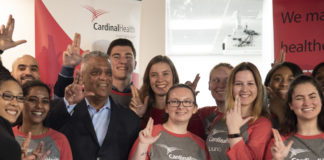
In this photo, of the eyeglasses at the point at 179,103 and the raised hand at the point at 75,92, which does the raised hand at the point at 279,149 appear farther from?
the raised hand at the point at 75,92

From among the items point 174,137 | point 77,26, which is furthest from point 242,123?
point 77,26

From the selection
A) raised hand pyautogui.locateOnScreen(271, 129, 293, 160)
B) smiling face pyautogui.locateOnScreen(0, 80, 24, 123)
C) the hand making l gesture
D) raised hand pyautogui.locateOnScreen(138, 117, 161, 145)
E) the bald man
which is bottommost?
raised hand pyautogui.locateOnScreen(271, 129, 293, 160)

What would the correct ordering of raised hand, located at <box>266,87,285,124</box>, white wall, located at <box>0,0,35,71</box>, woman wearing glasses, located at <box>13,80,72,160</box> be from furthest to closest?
white wall, located at <box>0,0,35,71</box>
raised hand, located at <box>266,87,285,124</box>
woman wearing glasses, located at <box>13,80,72,160</box>

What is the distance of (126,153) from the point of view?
330cm

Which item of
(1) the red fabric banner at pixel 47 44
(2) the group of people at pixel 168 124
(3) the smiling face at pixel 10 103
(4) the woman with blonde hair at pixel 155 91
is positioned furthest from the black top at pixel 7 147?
(1) the red fabric banner at pixel 47 44

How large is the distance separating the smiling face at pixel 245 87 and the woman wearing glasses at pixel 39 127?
1.52 metres

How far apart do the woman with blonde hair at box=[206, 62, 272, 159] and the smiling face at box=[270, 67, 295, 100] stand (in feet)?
1.96

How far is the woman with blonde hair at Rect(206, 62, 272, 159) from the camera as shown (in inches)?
121

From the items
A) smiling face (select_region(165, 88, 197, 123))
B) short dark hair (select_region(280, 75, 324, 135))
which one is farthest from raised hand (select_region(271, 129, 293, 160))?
smiling face (select_region(165, 88, 197, 123))

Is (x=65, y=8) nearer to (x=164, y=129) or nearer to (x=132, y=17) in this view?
(x=132, y=17)

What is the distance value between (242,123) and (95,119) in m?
1.26

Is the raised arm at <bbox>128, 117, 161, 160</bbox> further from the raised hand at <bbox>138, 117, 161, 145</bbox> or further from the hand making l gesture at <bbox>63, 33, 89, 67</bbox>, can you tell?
the hand making l gesture at <bbox>63, 33, 89, 67</bbox>

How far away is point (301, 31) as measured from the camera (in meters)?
5.52

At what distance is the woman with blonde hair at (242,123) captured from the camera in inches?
121
